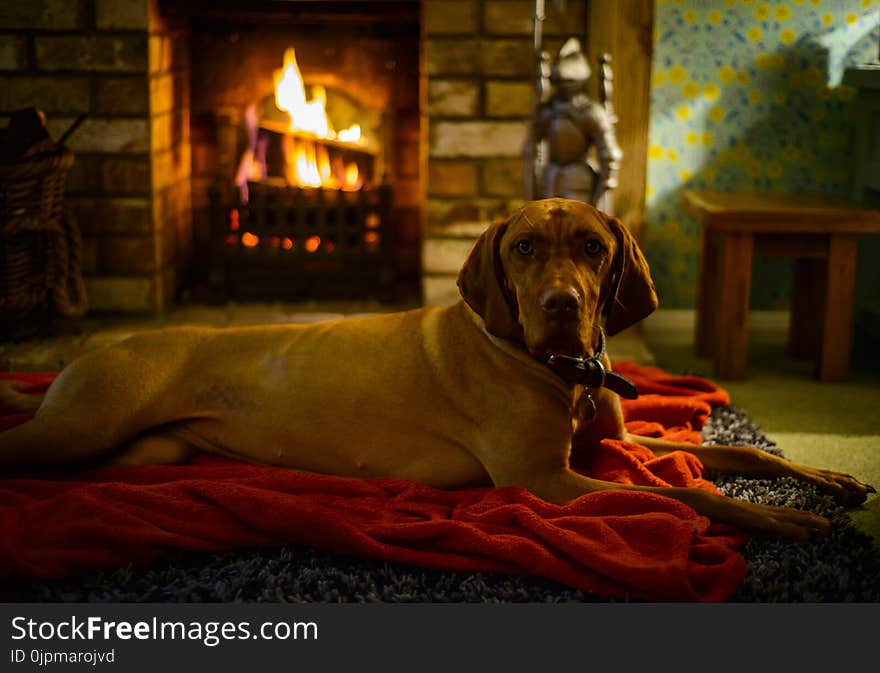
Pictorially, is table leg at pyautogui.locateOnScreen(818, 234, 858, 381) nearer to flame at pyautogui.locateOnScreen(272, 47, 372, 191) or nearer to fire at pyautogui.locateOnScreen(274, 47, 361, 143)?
flame at pyautogui.locateOnScreen(272, 47, 372, 191)

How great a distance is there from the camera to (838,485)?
2.34 meters

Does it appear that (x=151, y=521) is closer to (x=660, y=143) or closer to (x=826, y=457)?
(x=826, y=457)

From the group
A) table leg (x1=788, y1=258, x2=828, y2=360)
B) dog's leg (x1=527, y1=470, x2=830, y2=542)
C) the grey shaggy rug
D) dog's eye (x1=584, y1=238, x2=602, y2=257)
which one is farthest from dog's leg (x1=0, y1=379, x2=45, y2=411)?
table leg (x1=788, y1=258, x2=828, y2=360)

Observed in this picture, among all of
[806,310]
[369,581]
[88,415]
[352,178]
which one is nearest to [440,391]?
[369,581]

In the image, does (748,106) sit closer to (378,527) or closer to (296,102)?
(296,102)

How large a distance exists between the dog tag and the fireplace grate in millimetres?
1966

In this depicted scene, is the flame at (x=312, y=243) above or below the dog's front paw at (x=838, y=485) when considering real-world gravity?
above

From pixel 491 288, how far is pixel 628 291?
29 centimetres

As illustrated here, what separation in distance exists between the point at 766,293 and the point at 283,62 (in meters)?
2.12

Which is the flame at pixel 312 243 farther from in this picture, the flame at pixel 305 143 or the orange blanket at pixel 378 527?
the orange blanket at pixel 378 527

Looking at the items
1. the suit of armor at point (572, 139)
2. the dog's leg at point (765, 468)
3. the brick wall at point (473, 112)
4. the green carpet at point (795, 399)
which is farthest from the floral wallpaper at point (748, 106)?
the dog's leg at point (765, 468)

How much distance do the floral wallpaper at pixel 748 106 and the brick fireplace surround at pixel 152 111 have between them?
0.50 m

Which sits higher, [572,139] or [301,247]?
[572,139]

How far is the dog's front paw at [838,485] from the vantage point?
2.32 metres
